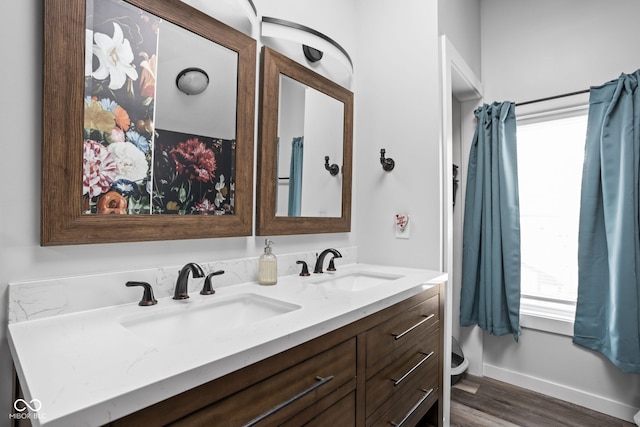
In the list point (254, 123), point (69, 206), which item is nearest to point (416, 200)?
point (254, 123)

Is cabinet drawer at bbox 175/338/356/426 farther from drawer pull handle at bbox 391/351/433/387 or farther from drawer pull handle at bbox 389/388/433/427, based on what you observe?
drawer pull handle at bbox 389/388/433/427

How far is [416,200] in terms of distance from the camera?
6.24ft

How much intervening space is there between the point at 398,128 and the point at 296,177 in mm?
721

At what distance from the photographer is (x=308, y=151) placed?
1.79 m

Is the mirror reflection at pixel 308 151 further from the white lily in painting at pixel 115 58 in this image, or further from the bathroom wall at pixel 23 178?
the bathroom wall at pixel 23 178

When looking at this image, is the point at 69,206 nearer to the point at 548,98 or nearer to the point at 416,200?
the point at 416,200

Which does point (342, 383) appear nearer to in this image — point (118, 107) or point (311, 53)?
point (118, 107)

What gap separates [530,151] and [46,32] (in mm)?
2729

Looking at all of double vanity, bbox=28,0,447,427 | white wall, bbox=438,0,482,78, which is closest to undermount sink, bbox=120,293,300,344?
double vanity, bbox=28,0,447,427

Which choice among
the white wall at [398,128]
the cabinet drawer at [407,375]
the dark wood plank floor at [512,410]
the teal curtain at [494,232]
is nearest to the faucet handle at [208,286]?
the cabinet drawer at [407,375]

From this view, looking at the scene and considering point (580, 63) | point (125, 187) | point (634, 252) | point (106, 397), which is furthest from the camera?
point (580, 63)

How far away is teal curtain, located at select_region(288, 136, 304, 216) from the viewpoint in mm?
1683

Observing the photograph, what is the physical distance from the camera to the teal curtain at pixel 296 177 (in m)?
1.68

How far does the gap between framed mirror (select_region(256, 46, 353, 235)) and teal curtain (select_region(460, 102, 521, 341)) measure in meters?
1.08
